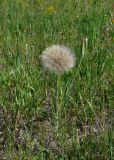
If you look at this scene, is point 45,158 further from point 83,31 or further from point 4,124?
point 83,31

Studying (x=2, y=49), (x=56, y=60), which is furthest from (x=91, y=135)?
(x=2, y=49)

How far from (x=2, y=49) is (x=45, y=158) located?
63.1 inches

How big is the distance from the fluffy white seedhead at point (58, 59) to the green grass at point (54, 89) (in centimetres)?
23

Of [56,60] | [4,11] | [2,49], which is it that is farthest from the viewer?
[4,11]

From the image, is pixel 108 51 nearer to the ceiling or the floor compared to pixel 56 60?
nearer to the floor

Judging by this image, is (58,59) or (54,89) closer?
(58,59)

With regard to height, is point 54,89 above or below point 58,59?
below

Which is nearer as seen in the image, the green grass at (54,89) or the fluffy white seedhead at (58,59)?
the green grass at (54,89)

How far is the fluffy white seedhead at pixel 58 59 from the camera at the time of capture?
2.50 meters

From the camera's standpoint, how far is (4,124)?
2.67m

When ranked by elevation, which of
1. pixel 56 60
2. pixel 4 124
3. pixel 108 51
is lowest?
pixel 4 124

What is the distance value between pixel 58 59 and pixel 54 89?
0.35 m

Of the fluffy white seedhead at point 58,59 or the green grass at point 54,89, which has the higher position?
the fluffy white seedhead at point 58,59

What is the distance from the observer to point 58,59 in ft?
8.37
